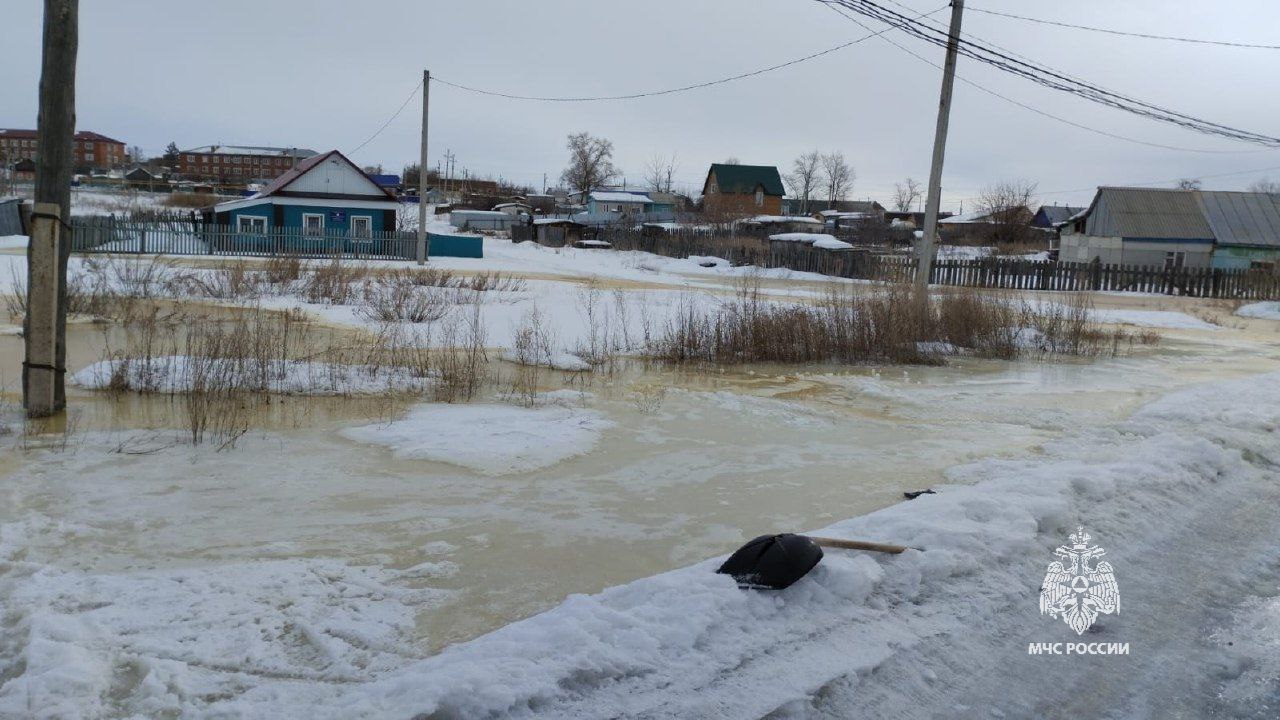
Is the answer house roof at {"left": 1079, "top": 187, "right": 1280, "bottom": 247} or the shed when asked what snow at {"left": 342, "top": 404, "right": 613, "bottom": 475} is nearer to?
house roof at {"left": 1079, "top": 187, "right": 1280, "bottom": 247}

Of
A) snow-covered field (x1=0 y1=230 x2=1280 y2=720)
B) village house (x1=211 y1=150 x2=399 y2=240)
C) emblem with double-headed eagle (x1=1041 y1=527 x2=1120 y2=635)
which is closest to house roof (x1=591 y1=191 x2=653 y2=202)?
village house (x1=211 y1=150 x2=399 y2=240)

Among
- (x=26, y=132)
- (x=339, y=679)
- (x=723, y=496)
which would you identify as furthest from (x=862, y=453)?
(x=26, y=132)

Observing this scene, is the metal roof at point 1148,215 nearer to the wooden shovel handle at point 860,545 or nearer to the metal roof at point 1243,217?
the metal roof at point 1243,217

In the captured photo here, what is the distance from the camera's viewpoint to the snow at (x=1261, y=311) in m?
28.2

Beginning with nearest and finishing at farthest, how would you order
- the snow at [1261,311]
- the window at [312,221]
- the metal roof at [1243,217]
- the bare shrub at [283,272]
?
the bare shrub at [283,272]
the snow at [1261,311]
the window at [312,221]
the metal roof at [1243,217]

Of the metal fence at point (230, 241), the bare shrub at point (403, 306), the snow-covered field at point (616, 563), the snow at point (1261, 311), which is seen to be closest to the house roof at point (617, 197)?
the metal fence at point (230, 241)

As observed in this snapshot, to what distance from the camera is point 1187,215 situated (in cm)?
4462

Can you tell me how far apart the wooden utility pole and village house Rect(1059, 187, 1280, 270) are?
46015mm

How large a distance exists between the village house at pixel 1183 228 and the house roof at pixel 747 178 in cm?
4668

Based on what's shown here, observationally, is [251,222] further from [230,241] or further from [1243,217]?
[1243,217]

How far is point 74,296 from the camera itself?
1500 cm

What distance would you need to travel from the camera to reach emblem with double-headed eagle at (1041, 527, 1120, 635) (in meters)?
4.60

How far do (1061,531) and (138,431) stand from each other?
7.05 meters

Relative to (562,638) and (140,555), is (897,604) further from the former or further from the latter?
(140,555)
